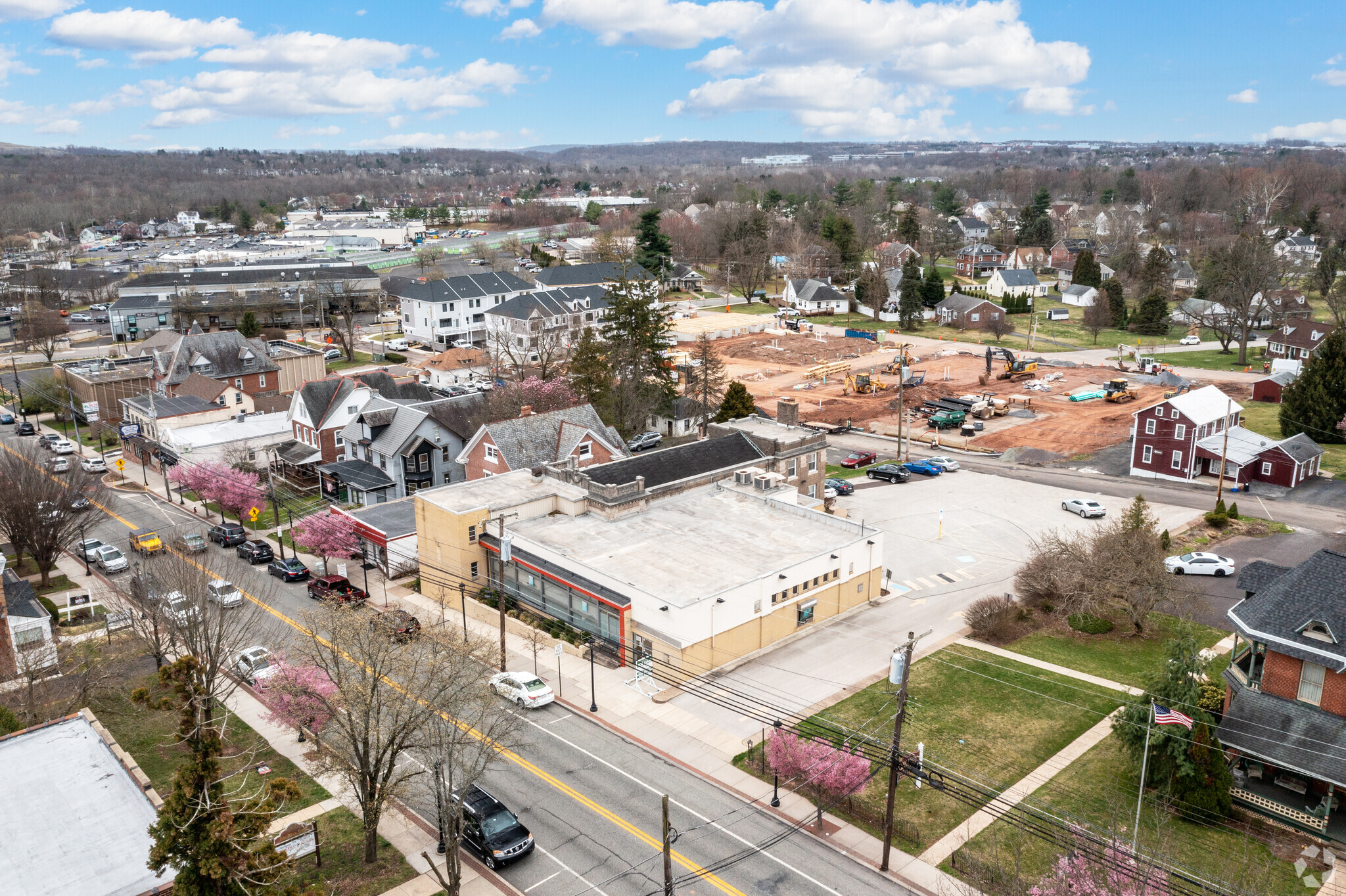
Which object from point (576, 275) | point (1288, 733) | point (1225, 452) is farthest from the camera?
point (576, 275)

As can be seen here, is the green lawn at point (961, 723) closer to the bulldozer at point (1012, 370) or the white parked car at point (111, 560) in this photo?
the white parked car at point (111, 560)

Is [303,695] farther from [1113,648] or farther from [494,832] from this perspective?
[1113,648]

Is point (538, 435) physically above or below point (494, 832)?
above

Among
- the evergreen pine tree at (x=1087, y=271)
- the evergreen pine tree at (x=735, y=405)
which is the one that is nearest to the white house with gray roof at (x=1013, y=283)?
the evergreen pine tree at (x=1087, y=271)

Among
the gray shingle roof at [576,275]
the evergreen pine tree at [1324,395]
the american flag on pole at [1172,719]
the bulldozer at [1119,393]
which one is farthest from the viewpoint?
the gray shingle roof at [576,275]

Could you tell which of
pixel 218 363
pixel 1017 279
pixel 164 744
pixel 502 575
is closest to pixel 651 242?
pixel 1017 279

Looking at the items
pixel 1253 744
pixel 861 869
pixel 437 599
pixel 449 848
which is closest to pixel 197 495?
pixel 437 599

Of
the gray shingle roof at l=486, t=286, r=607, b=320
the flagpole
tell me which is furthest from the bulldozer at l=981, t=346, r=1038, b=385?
the flagpole
